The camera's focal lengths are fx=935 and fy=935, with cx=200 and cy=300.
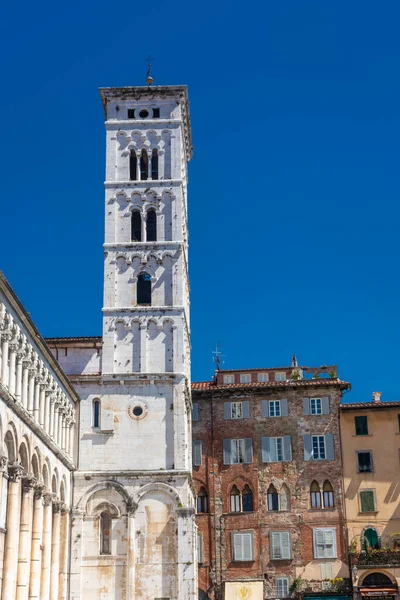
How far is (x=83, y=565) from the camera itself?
4219 cm

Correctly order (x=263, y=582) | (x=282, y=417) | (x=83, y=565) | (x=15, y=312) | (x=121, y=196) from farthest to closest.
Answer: (x=282, y=417), (x=263, y=582), (x=121, y=196), (x=83, y=565), (x=15, y=312)

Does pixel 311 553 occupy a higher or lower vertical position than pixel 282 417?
lower

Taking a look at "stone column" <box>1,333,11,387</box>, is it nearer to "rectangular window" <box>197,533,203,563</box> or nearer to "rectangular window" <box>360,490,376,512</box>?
"rectangular window" <box>197,533,203,563</box>

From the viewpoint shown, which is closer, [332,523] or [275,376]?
[332,523]

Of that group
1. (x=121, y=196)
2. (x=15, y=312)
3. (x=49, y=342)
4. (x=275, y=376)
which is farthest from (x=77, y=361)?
(x=275, y=376)

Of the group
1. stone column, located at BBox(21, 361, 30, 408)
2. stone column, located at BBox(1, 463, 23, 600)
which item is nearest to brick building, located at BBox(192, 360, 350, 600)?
stone column, located at BBox(21, 361, 30, 408)

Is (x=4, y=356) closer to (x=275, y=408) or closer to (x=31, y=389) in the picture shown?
(x=31, y=389)

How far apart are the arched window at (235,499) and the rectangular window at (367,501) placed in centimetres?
723

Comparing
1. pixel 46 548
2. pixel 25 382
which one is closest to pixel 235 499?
pixel 46 548

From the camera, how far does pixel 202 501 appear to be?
183 ft

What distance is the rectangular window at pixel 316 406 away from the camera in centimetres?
5691

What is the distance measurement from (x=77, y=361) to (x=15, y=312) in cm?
1375

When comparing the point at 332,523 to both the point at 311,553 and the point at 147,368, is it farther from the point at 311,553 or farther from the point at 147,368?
the point at 147,368

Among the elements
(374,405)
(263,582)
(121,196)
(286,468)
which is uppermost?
(121,196)
